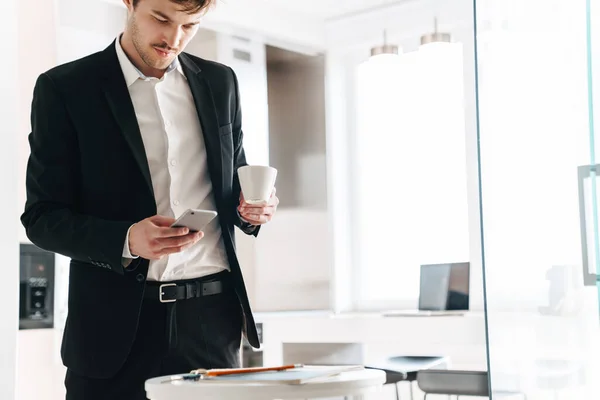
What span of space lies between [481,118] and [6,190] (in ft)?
3.38

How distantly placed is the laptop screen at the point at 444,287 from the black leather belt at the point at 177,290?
8.31 ft

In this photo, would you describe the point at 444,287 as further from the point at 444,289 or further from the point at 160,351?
the point at 160,351

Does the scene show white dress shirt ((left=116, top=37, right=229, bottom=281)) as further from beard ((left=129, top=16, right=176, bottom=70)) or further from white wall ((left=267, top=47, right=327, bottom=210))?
white wall ((left=267, top=47, right=327, bottom=210))

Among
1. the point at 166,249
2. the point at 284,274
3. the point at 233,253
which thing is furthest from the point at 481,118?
the point at 284,274

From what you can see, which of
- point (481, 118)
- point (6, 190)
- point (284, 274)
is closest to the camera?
point (481, 118)

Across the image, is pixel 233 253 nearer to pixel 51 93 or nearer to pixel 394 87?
pixel 51 93

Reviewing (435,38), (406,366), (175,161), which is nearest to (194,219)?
(175,161)

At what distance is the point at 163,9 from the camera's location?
1.52m

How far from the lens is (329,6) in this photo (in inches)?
176

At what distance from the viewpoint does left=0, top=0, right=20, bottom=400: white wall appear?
66.3 inches

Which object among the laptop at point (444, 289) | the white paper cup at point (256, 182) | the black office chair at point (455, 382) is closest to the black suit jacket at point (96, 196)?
the white paper cup at point (256, 182)

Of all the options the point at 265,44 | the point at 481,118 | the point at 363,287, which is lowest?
the point at 363,287

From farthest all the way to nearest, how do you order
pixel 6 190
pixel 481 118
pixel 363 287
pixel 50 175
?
pixel 363 287 → pixel 6 190 → pixel 481 118 → pixel 50 175

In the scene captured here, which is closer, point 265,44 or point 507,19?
point 507,19
